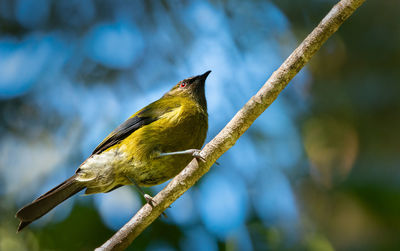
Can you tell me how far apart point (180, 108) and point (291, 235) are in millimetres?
2002

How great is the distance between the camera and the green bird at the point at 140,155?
3.74 metres

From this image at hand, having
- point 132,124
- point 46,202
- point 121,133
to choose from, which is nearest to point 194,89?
point 132,124

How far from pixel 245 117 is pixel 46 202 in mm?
2106

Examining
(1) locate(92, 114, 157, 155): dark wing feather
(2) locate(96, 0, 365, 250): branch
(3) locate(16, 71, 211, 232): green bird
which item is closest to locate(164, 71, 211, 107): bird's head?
(3) locate(16, 71, 211, 232): green bird

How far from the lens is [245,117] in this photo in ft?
9.78

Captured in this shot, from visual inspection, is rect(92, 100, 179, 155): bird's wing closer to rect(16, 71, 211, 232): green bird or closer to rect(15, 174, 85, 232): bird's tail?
rect(16, 71, 211, 232): green bird

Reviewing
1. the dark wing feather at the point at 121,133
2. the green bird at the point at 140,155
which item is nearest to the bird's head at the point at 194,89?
the green bird at the point at 140,155

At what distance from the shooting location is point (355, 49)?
5508 mm

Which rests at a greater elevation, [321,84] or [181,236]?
[321,84]

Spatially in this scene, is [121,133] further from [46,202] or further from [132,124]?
[46,202]

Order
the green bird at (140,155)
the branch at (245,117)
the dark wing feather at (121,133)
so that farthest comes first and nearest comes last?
1. the dark wing feather at (121,133)
2. the green bird at (140,155)
3. the branch at (245,117)

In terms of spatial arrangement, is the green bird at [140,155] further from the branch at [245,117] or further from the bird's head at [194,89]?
the branch at [245,117]

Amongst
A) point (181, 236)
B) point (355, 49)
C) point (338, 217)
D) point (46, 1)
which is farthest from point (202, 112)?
point (46, 1)

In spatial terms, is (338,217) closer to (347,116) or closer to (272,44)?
(347,116)
